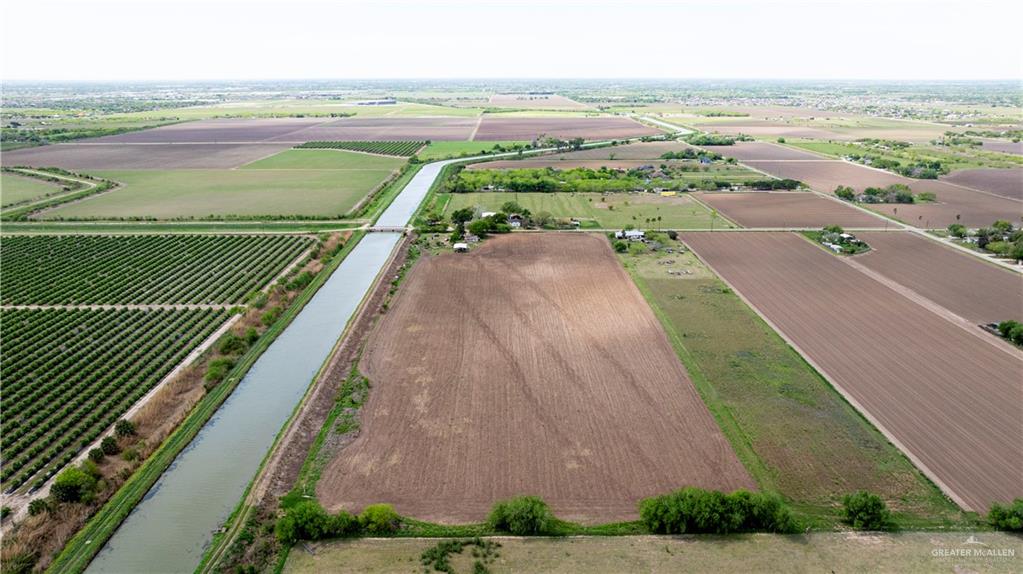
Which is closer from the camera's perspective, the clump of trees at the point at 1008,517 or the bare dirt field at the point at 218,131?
the clump of trees at the point at 1008,517

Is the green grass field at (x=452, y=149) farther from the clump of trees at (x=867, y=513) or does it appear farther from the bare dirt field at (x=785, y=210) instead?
the clump of trees at (x=867, y=513)

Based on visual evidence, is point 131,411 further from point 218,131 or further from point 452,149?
point 218,131

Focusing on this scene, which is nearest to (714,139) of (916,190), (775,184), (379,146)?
(775,184)

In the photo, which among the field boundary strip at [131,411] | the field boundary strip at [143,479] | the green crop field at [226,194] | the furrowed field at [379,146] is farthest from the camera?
the furrowed field at [379,146]

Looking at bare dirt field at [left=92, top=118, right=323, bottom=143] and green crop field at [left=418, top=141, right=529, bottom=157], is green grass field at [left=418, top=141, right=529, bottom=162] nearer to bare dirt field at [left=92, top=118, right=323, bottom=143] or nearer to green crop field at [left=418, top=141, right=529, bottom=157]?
green crop field at [left=418, top=141, right=529, bottom=157]

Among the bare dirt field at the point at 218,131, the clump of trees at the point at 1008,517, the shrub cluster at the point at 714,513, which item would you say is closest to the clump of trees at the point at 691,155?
the clump of trees at the point at 1008,517

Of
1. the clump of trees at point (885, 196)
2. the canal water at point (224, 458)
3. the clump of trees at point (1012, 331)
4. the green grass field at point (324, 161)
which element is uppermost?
the green grass field at point (324, 161)

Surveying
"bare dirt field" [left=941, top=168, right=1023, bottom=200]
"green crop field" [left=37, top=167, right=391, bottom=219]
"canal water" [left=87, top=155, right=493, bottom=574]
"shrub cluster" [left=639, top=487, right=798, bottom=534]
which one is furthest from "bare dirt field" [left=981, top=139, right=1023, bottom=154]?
"canal water" [left=87, top=155, right=493, bottom=574]
